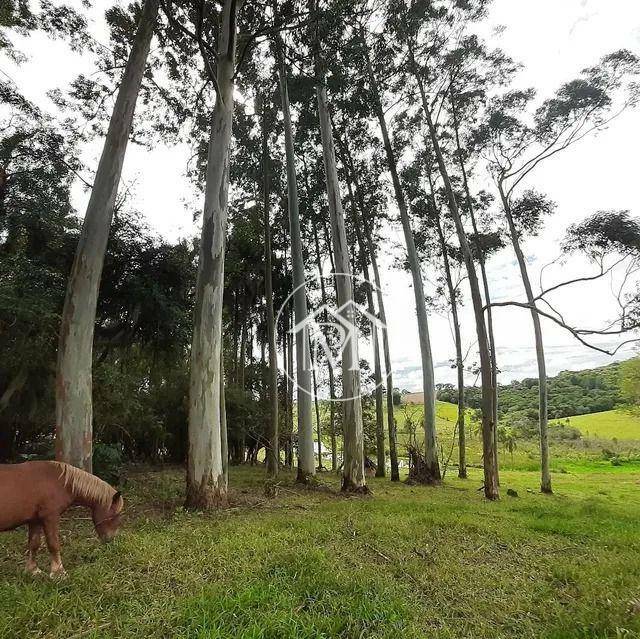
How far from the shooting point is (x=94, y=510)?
151 inches

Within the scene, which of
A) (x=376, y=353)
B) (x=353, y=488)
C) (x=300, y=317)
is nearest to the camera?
(x=353, y=488)

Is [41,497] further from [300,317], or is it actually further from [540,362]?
[540,362]

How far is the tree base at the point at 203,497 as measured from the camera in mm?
6137

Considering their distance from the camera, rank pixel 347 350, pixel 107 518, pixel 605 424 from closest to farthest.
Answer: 1. pixel 107 518
2. pixel 347 350
3. pixel 605 424

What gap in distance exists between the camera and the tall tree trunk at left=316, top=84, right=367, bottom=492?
884cm

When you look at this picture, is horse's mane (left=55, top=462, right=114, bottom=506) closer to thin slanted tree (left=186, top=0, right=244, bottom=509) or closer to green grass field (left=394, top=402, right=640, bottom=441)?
thin slanted tree (left=186, top=0, right=244, bottom=509)

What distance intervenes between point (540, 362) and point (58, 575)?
1299 cm

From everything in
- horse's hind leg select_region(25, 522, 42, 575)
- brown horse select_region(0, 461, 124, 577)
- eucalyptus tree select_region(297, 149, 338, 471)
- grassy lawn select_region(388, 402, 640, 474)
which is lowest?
grassy lawn select_region(388, 402, 640, 474)

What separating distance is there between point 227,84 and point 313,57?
3826 mm

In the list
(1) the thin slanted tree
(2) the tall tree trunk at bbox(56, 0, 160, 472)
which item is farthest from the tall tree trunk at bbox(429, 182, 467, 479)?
(2) the tall tree trunk at bbox(56, 0, 160, 472)

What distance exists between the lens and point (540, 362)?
1227 cm

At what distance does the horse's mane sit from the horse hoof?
584 millimetres

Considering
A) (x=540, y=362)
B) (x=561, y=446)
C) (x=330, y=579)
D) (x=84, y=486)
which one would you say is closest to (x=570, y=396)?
(x=561, y=446)

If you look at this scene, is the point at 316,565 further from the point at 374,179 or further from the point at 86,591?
the point at 374,179
